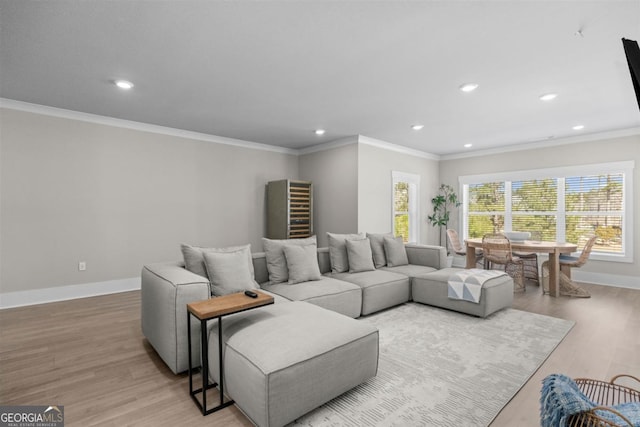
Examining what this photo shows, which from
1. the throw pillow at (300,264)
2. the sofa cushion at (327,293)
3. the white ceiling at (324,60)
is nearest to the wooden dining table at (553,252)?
the white ceiling at (324,60)

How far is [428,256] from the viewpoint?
4445 mm

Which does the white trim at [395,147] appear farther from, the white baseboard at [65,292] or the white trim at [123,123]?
the white baseboard at [65,292]

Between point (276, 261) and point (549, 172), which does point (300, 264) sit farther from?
point (549, 172)

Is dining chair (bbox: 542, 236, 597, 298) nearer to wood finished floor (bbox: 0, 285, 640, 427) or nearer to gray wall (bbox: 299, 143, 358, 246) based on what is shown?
wood finished floor (bbox: 0, 285, 640, 427)

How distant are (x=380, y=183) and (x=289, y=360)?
178 inches

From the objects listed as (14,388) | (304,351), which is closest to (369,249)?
(304,351)

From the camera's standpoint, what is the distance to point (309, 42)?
7.94 ft

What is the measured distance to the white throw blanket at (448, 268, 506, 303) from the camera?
3393 millimetres

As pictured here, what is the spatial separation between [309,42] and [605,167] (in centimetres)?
546

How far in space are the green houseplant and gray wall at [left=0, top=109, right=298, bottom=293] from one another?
13.8 feet

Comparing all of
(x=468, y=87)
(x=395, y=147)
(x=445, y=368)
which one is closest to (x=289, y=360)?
(x=445, y=368)

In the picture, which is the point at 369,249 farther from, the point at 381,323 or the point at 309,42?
the point at 309,42

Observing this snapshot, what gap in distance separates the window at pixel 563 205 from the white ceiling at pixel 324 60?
116cm

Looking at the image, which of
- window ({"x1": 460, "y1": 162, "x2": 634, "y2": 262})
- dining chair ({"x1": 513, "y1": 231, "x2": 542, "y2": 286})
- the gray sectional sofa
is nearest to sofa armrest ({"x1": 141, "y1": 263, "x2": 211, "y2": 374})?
the gray sectional sofa
